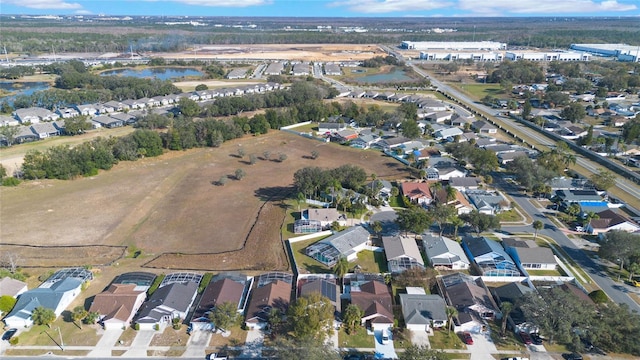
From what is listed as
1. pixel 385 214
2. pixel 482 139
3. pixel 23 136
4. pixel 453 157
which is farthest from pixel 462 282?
pixel 23 136

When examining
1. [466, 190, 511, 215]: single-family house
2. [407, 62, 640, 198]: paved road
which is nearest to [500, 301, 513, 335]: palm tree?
[466, 190, 511, 215]: single-family house

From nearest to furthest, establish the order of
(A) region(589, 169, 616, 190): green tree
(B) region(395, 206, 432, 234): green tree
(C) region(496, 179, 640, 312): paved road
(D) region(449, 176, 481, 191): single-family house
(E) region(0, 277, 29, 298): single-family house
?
(E) region(0, 277, 29, 298): single-family house < (C) region(496, 179, 640, 312): paved road < (B) region(395, 206, 432, 234): green tree < (A) region(589, 169, 616, 190): green tree < (D) region(449, 176, 481, 191): single-family house

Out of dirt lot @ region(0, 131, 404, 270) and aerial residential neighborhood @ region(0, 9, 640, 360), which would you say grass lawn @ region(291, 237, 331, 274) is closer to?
aerial residential neighborhood @ region(0, 9, 640, 360)

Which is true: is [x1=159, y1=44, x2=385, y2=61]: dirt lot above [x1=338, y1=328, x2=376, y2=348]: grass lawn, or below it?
above

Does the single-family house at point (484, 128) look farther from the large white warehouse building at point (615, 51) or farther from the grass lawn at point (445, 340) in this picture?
the large white warehouse building at point (615, 51)

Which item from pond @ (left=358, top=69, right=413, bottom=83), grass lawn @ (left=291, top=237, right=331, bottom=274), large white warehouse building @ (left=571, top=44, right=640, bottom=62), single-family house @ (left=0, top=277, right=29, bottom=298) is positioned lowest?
grass lawn @ (left=291, top=237, right=331, bottom=274)

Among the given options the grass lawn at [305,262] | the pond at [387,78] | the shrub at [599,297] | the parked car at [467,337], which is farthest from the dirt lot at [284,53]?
the parked car at [467,337]
